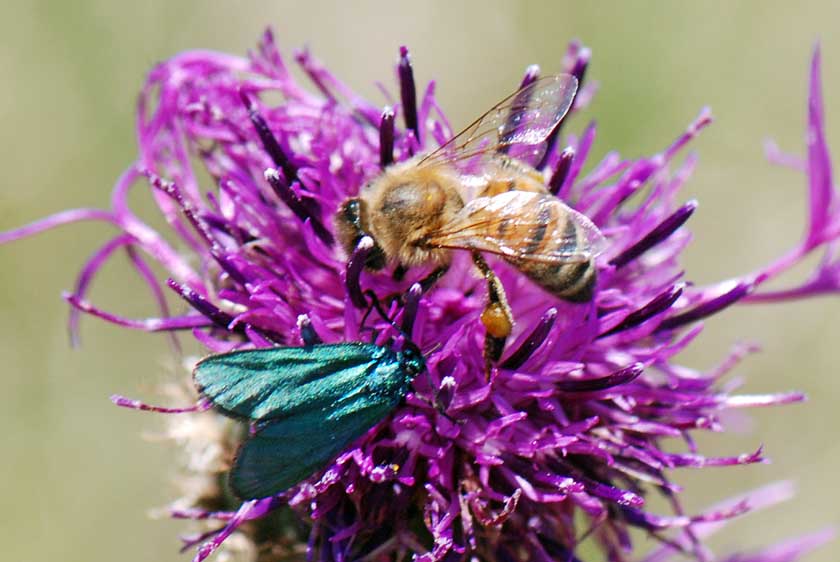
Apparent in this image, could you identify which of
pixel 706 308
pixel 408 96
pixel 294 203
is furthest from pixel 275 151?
pixel 706 308

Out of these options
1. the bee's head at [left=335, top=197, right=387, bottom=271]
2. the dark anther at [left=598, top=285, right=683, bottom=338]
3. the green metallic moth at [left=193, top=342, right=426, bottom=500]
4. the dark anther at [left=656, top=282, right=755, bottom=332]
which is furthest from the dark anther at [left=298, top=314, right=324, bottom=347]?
the dark anther at [left=656, top=282, right=755, bottom=332]

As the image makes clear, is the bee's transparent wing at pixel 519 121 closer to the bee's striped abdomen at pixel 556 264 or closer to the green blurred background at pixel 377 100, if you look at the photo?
the bee's striped abdomen at pixel 556 264

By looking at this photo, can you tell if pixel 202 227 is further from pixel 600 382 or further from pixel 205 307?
pixel 600 382

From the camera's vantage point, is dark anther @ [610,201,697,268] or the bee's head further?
dark anther @ [610,201,697,268]

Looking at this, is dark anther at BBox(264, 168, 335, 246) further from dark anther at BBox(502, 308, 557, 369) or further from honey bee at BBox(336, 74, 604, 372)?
dark anther at BBox(502, 308, 557, 369)

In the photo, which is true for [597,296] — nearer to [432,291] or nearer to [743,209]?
[432,291]

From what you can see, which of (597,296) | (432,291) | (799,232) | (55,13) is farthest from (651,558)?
(55,13)
